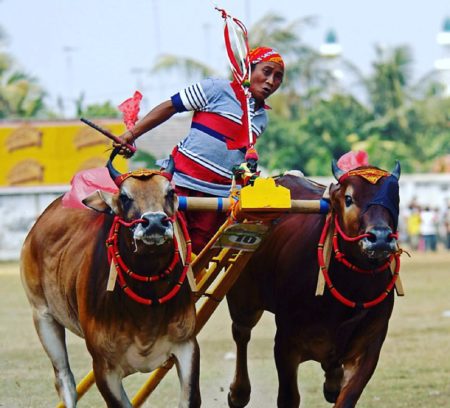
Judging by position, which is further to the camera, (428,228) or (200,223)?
(428,228)

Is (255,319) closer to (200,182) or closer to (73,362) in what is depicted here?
(200,182)

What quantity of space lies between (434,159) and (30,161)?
17.0 metres

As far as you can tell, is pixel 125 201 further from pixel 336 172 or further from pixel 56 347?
pixel 56 347

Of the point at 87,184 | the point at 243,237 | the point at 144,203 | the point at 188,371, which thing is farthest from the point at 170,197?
the point at 87,184

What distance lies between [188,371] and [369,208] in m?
1.41

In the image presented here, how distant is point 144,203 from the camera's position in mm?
6992

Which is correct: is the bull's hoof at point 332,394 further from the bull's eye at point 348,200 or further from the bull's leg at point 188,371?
the bull's eye at point 348,200

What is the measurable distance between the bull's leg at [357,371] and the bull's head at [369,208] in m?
0.64

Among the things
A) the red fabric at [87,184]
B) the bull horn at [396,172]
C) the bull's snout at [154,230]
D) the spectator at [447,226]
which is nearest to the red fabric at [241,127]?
the red fabric at [87,184]

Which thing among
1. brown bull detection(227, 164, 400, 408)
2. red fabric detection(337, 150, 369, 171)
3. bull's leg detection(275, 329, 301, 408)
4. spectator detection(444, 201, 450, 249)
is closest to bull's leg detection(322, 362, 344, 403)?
brown bull detection(227, 164, 400, 408)

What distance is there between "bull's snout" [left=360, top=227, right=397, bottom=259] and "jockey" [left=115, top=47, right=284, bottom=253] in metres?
1.35

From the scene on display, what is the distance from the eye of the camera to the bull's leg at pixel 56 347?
8.60 meters

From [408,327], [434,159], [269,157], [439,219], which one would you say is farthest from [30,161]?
[408,327]

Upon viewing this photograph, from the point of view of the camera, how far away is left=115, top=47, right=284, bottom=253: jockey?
824 cm
